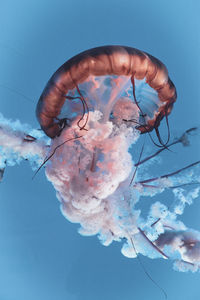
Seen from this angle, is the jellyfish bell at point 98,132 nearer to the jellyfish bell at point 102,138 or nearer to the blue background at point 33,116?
the jellyfish bell at point 102,138

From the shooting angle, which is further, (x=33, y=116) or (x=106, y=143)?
(x=33, y=116)

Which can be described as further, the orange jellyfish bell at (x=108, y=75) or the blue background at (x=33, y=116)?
the blue background at (x=33, y=116)

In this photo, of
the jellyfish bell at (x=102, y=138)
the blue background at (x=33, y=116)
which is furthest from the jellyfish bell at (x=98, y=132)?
the blue background at (x=33, y=116)

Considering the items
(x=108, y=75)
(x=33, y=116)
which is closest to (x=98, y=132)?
(x=108, y=75)

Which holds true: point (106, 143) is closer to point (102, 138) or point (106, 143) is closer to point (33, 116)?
point (102, 138)

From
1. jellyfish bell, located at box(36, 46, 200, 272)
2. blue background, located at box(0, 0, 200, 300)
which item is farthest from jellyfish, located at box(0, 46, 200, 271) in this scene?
blue background, located at box(0, 0, 200, 300)

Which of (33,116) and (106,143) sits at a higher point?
(106,143)

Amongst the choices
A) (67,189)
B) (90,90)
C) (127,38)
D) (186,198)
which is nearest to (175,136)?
(186,198)
